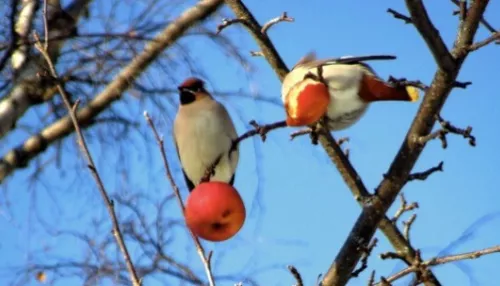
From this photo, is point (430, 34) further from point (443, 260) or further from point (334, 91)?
point (443, 260)

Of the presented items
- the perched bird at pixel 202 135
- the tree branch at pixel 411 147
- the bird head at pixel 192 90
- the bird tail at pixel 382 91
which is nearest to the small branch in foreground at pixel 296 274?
the tree branch at pixel 411 147

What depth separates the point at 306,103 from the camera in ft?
5.04

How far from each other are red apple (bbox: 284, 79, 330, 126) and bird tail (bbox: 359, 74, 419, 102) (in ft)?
0.44

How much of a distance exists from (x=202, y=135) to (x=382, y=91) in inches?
23.2

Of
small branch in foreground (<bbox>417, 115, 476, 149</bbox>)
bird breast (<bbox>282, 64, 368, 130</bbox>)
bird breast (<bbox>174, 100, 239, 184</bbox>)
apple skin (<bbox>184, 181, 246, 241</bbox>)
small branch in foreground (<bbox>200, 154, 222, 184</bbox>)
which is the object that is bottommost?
small branch in foreground (<bbox>417, 115, 476, 149</bbox>)

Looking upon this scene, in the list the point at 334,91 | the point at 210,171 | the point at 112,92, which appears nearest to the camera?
the point at 334,91

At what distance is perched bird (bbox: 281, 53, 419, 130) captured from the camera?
155 centimetres

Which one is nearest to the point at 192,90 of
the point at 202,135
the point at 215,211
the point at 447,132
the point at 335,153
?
the point at 202,135

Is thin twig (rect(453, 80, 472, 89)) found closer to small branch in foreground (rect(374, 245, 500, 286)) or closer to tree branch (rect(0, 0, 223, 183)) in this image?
small branch in foreground (rect(374, 245, 500, 286))

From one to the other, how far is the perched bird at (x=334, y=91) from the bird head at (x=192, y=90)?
0.49m

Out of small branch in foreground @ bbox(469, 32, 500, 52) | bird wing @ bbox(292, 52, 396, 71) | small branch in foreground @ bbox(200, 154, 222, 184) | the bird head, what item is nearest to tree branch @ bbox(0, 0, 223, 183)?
the bird head

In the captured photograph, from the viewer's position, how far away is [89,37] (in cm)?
349

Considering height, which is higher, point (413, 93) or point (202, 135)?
point (202, 135)

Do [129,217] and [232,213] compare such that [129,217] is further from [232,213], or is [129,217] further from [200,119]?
[232,213]
